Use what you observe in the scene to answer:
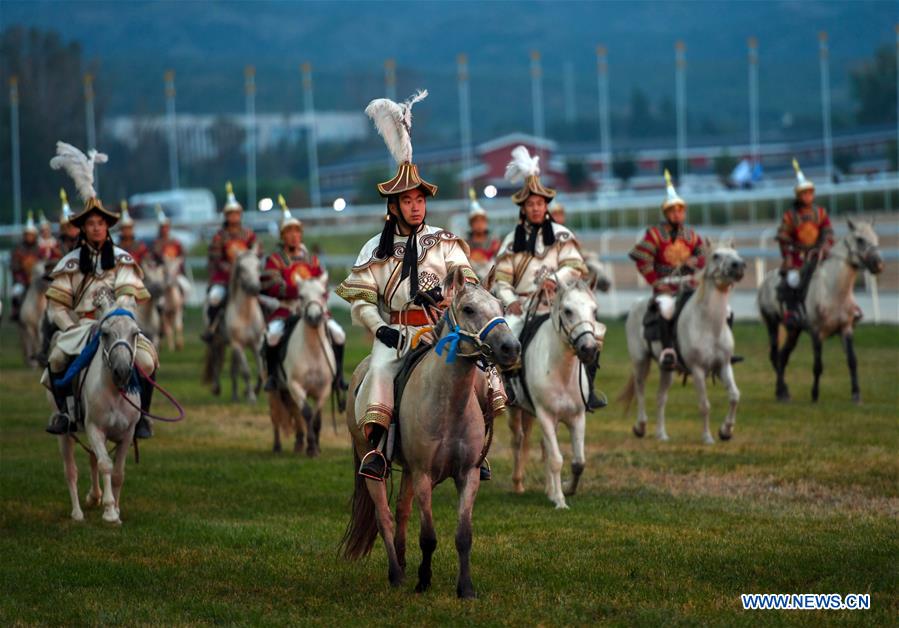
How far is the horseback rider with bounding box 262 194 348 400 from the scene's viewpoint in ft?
56.6

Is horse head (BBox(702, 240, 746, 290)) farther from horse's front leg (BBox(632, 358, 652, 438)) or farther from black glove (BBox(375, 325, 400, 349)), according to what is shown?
black glove (BBox(375, 325, 400, 349))

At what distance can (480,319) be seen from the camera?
8852mm

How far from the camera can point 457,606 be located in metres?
9.03

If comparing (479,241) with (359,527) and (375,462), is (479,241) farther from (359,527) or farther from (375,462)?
(375,462)

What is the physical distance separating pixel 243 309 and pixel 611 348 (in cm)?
1010

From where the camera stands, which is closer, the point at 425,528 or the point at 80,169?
the point at 425,528

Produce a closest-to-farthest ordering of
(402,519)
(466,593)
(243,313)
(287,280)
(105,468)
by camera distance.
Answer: (466,593)
(402,519)
(105,468)
(287,280)
(243,313)

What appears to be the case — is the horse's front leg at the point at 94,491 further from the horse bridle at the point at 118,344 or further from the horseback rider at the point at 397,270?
the horseback rider at the point at 397,270

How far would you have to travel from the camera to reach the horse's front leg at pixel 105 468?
12453 mm

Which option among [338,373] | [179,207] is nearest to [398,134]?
[338,373]

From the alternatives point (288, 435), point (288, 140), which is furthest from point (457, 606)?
point (288, 140)

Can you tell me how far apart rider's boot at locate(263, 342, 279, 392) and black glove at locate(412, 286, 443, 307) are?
25.0 feet

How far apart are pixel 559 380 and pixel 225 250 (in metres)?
11.4

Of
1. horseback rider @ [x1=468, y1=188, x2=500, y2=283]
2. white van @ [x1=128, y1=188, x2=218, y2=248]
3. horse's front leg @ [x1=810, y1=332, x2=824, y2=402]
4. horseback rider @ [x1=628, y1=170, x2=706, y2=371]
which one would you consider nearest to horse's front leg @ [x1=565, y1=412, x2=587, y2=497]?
horseback rider @ [x1=628, y1=170, x2=706, y2=371]
